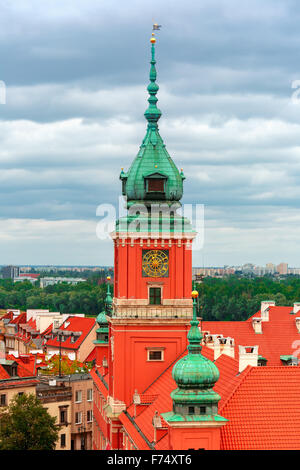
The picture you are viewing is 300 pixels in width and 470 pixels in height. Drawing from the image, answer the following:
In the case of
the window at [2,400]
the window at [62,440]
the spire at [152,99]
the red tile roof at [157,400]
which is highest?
the spire at [152,99]

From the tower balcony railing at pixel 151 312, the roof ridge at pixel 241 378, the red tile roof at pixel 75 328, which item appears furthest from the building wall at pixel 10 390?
the red tile roof at pixel 75 328

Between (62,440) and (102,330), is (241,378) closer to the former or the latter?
(102,330)

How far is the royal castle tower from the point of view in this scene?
5909cm

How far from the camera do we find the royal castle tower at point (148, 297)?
194ft

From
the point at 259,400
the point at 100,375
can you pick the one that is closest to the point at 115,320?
the point at 259,400

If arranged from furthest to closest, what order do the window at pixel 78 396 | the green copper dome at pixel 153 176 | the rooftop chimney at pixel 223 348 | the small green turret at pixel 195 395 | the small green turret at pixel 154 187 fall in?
the window at pixel 78 396
the green copper dome at pixel 153 176
the small green turret at pixel 154 187
the rooftop chimney at pixel 223 348
the small green turret at pixel 195 395

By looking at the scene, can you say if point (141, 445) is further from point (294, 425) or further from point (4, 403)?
point (4, 403)

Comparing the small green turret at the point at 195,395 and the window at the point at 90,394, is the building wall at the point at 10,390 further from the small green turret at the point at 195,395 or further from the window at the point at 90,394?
the small green turret at the point at 195,395

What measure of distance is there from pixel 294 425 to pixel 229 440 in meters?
3.26

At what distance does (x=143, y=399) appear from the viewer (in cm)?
5584

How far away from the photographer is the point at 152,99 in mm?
62500

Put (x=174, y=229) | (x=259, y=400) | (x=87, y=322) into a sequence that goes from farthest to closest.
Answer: (x=87, y=322), (x=174, y=229), (x=259, y=400)

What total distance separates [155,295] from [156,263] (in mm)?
2161

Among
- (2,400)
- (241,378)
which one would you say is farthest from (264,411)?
(2,400)
